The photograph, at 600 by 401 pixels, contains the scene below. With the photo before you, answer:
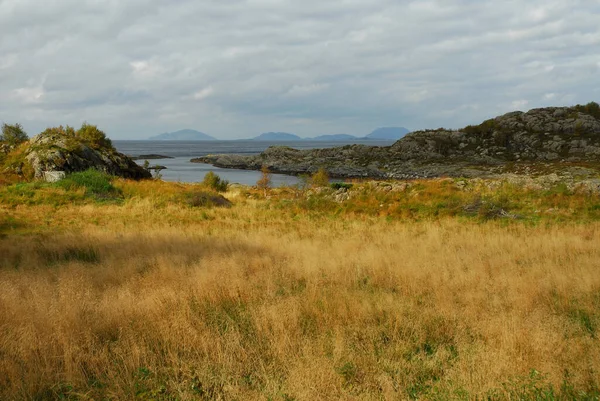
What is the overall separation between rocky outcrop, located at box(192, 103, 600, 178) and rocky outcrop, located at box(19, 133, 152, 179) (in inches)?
1831

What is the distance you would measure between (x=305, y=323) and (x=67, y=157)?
1175 inches

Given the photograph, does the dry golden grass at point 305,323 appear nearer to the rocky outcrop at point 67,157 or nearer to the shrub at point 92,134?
the rocky outcrop at point 67,157

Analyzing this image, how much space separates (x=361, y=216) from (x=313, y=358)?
16391 mm

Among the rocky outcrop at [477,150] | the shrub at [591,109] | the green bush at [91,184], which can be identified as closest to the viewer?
the green bush at [91,184]

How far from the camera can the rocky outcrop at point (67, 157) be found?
28625 mm

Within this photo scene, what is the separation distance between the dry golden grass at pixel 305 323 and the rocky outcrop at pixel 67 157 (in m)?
20.0

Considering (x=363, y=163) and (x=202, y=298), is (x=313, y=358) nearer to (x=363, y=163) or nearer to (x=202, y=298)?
(x=202, y=298)

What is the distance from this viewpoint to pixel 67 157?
2966 centimetres

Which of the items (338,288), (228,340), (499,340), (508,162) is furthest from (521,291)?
(508,162)

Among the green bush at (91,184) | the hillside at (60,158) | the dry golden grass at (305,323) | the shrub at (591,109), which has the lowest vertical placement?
the dry golden grass at (305,323)

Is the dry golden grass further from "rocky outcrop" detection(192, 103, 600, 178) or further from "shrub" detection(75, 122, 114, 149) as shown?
"rocky outcrop" detection(192, 103, 600, 178)

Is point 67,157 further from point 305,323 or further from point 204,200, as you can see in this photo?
point 305,323

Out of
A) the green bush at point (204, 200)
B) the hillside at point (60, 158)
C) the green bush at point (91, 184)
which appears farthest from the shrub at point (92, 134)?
the green bush at point (204, 200)

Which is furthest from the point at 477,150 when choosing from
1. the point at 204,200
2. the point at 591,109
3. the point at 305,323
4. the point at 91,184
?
the point at 305,323
